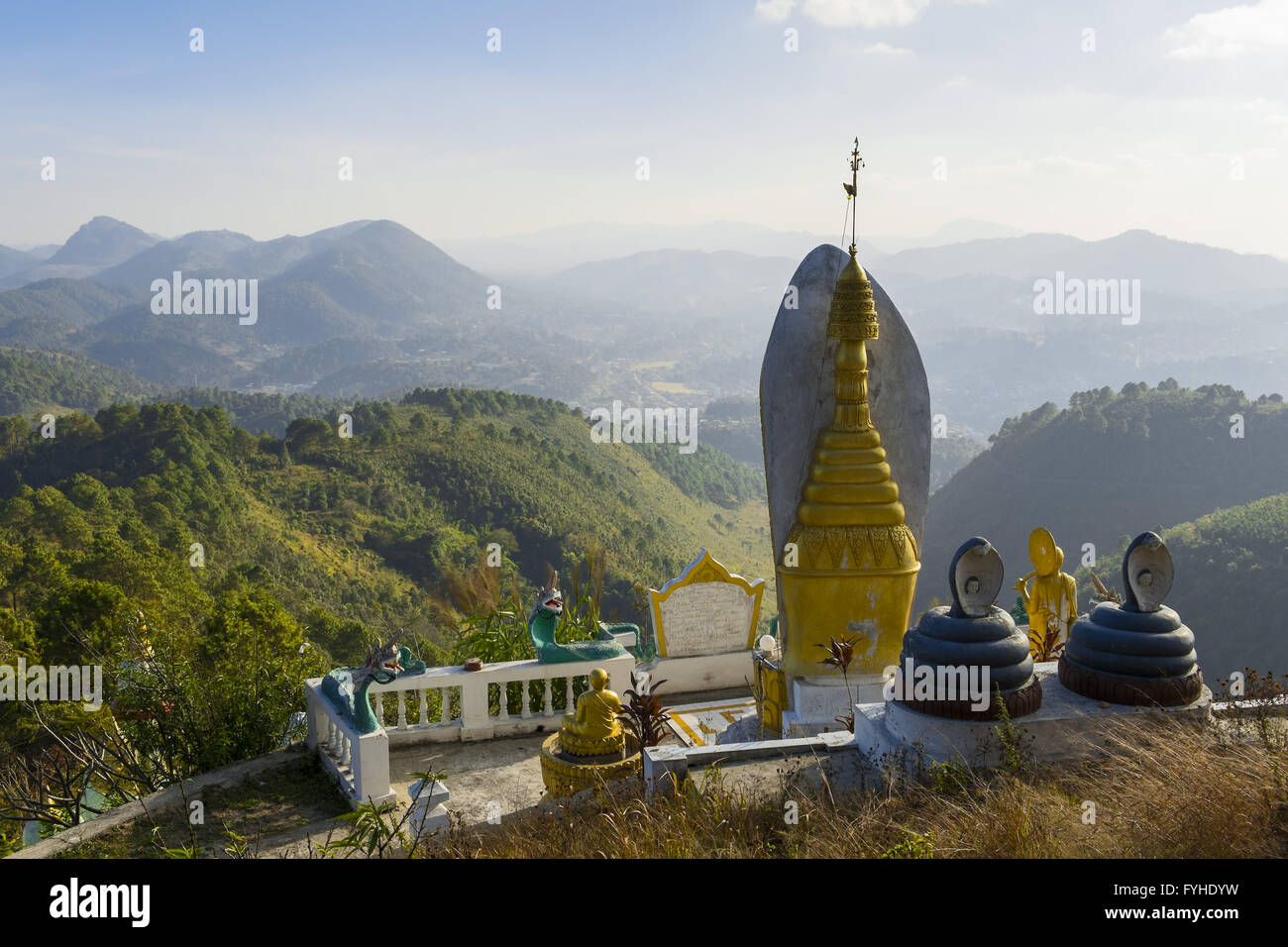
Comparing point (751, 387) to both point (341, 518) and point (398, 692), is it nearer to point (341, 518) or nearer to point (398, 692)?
point (341, 518)

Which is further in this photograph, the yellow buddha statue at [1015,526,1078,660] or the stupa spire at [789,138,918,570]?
the yellow buddha statue at [1015,526,1078,660]

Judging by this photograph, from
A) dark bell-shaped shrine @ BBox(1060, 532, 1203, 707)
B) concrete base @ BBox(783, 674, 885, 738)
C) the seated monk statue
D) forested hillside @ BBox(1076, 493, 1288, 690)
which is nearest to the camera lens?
dark bell-shaped shrine @ BBox(1060, 532, 1203, 707)

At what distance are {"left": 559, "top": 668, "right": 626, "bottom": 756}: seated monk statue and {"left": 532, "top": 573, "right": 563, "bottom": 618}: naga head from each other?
Answer: 2.12 metres

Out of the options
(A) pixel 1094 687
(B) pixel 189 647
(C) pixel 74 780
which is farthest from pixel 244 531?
(A) pixel 1094 687

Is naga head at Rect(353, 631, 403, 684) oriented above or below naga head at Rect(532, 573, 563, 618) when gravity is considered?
below

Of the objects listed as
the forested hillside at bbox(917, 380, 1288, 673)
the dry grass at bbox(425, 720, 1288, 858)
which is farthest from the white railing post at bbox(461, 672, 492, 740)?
the forested hillside at bbox(917, 380, 1288, 673)

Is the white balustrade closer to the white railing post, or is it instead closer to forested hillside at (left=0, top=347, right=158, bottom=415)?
the white railing post

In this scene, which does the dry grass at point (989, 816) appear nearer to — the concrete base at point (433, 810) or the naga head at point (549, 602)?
the concrete base at point (433, 810)

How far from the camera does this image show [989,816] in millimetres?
5051

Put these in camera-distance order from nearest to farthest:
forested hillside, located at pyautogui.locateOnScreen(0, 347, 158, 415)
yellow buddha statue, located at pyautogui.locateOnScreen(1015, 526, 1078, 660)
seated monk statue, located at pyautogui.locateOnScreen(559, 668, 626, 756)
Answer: seated monk statue, located at pyautogui.locateOnScreen(559, 668, 626, 756) → yellow buddha statue, located at pyautogui.locateOnScreen(1015, 526, 1078, 660) → forested hillside, located at pyautogui.locateOnScreen(0, 347, 158, 415)

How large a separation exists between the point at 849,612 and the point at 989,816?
14.3ft

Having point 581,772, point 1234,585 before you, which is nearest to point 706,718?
point 581,772

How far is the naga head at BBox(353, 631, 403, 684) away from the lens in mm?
7918

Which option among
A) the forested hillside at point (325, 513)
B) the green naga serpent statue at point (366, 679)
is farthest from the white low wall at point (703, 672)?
the forested hillside at point (325, 513)
